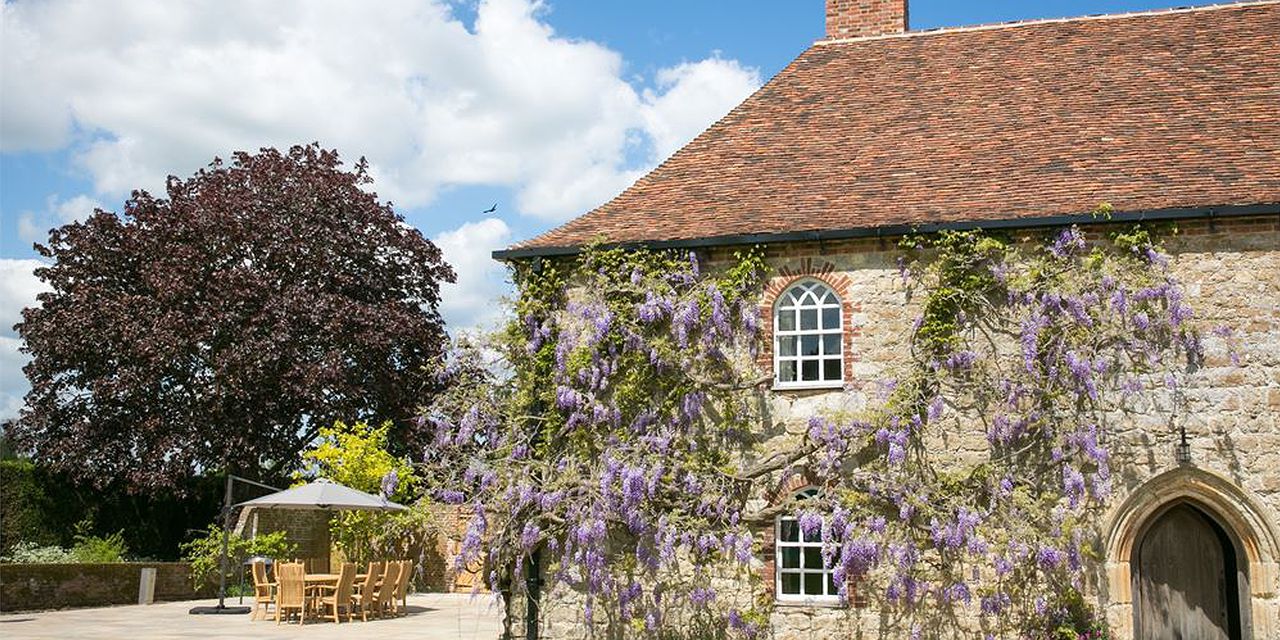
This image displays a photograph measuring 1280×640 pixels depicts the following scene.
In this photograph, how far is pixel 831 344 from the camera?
42.2ft

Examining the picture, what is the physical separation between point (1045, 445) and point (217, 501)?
64.3 feet

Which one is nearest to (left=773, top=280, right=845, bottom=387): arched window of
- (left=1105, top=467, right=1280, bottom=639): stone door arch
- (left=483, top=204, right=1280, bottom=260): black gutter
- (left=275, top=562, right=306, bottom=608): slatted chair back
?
(left=483, top=204, right=1280, bottom=260): black gutter

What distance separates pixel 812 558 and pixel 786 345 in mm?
2314

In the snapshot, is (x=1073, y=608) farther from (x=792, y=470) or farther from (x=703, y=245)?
(x=703, y=245)

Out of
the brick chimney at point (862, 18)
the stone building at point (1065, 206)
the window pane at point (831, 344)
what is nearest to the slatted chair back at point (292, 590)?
the stone building at point (1065, 206)

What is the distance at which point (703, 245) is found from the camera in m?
13.1

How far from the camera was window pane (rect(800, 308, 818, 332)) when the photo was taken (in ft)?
42.5

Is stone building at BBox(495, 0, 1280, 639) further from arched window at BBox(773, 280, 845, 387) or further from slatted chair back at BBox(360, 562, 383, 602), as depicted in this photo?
slatted chair back at BBox(360, 562, 383, 602)

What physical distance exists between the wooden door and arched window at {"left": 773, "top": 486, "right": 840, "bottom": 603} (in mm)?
3146

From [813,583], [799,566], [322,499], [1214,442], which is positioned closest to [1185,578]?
[1214,442]

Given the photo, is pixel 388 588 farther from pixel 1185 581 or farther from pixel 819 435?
pixel 1185 581

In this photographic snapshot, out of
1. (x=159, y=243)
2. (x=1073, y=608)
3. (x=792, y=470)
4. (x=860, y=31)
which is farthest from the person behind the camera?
(x=159, y=243)

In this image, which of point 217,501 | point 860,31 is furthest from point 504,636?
point 217,501

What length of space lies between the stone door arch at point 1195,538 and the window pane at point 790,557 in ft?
10.2
